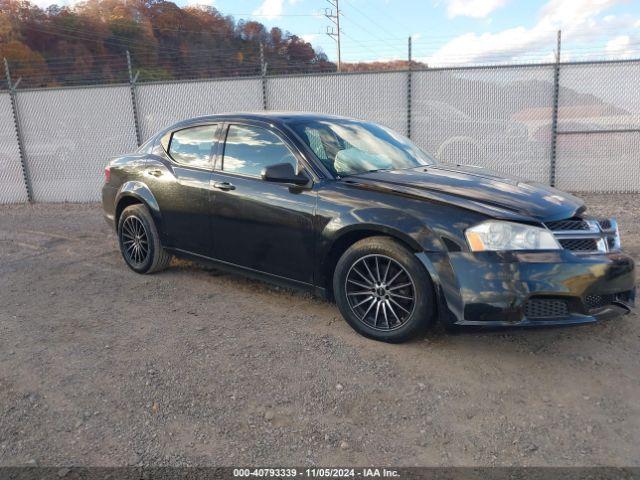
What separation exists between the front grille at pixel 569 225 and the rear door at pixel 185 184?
2733 mm

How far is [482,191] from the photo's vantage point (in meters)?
3.62

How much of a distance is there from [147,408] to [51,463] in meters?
0.55

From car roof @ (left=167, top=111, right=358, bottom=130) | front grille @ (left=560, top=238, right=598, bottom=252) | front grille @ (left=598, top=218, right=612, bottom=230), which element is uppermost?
car roof @ (left=167, top=111, right=358, bottom=130)

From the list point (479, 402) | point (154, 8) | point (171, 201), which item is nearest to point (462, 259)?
point (479, 402)

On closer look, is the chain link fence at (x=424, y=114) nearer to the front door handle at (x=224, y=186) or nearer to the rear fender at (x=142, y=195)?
the rear fender at (x=142, y=195)

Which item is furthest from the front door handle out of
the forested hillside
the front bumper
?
the forested hillside

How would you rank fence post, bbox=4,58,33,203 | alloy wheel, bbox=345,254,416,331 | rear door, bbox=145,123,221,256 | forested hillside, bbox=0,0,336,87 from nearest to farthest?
1. alloy wheel, bbox=345,254,416,331
2. rear door, bbox=145,123,221,256
3. fence post, bbox=4,58,33,203
4. forested hillside, bbox=0,0,336,87

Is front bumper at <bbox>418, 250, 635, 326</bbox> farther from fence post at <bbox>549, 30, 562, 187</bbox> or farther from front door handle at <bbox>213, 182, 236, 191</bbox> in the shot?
fence post at <bbox>549, 30, 562, 187</bbox>

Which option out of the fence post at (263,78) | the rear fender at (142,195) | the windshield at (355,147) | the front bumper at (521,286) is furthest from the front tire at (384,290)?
the fence post at (263,78)

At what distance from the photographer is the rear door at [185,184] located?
4.68 metres

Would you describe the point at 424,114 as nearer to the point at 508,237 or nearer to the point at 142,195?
the point at 142,195

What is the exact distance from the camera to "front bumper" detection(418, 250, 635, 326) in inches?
124

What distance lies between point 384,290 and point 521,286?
886 millimetres

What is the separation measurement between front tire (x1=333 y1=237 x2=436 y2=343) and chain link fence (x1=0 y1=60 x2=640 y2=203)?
617 centimetres
